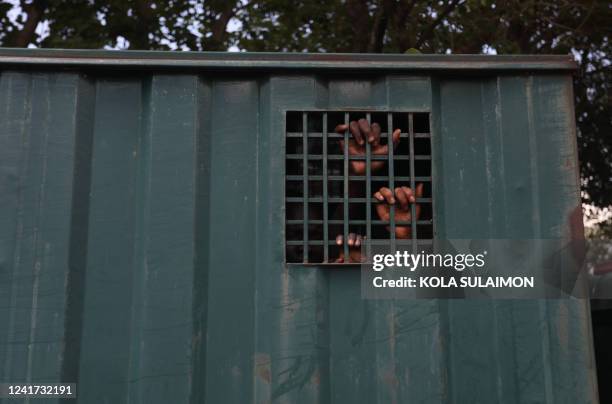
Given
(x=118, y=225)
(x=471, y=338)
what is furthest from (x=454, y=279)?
(x=118, y=225)

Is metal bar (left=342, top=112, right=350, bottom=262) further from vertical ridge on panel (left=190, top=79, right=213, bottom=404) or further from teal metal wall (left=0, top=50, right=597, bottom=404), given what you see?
vertical ridge on panel (left=190, top=79, right=213, bottom=404)

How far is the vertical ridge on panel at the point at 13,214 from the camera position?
2.52 m

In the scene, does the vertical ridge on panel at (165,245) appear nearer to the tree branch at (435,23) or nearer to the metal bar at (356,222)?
the metal bar at (356,222)

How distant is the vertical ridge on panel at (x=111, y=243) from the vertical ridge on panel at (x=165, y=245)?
0.04 m

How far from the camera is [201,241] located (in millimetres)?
2639

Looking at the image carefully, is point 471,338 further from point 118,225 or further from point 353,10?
point 353,10

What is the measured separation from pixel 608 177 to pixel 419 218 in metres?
6.37

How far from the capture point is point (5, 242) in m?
2.58

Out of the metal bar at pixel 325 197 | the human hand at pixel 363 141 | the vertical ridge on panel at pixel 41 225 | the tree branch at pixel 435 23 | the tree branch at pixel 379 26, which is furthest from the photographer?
the tree branch at pixel 435 23

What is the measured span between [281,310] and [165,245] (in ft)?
1.88

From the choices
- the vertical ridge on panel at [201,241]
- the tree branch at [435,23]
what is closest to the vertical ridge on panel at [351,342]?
the vertical ridge on panel at [201,241]

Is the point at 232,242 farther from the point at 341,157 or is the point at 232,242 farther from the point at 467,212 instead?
the point at 467,212

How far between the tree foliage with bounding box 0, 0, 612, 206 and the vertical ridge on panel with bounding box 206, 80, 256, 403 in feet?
14.8

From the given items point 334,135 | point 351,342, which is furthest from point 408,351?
point 334,135
